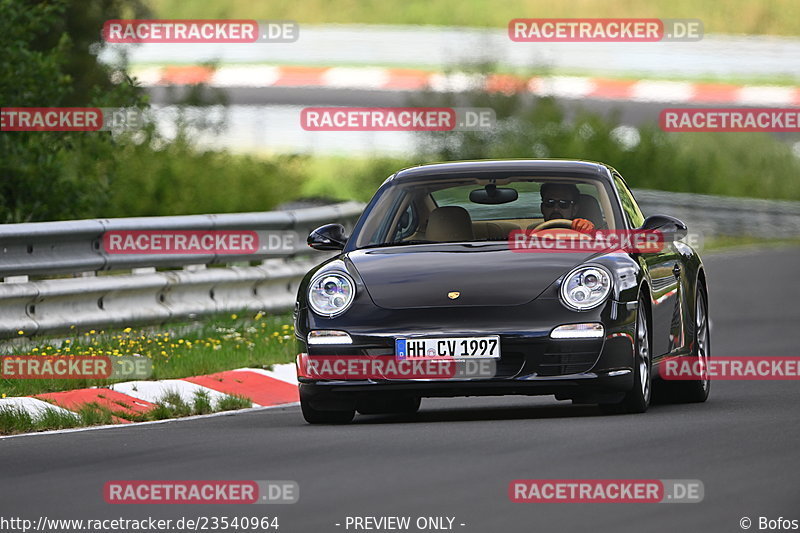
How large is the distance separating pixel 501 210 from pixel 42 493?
14.7ft

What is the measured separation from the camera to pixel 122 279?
47.4 ft

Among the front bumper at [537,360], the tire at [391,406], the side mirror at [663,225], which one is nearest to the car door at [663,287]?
the side mirror at [663,225]

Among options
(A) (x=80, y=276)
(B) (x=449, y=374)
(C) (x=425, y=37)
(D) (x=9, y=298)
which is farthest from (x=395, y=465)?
(C) (x=425, y=37)

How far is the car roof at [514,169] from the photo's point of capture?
1162cm

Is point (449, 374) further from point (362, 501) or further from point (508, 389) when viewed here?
point (362, 501)

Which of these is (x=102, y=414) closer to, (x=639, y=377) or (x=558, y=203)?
(x=558, y=203)

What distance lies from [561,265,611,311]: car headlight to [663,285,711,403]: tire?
1.65 metres

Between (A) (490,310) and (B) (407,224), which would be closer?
(A) (490,310)

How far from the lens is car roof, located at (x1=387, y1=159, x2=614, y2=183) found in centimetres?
1162

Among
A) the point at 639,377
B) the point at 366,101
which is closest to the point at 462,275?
the point at 639,377

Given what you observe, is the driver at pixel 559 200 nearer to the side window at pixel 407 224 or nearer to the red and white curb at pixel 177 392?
the side window at pixel 407 224

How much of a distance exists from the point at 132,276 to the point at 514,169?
3.93 metres

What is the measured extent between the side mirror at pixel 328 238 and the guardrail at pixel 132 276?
2.70m

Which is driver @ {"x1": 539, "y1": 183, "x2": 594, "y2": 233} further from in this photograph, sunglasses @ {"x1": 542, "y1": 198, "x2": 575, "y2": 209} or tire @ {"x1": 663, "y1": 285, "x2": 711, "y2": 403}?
tire @ {"x1": 663, "y1": 285, "x2": 711, "y2": 403}
